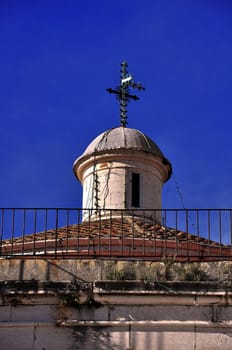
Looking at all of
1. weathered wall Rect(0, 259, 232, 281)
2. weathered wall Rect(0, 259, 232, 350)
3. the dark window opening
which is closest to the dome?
the dark window opening

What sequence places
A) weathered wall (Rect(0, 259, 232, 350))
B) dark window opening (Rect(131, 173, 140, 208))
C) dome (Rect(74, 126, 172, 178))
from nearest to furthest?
weathered wall (Rect(0, 259, 232, 350))
dark window opening (Rect(131, 173, 140, 208))
dome (Rect(74, 126, 172, 178))

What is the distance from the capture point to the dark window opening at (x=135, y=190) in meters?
15.8

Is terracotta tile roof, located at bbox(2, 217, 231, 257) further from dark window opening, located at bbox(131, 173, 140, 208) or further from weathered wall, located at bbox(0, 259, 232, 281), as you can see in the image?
dark window opening, located at bbox(131, 173, 140, 208)

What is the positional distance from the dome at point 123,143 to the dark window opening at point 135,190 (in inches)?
25.2

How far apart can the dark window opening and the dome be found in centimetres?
64

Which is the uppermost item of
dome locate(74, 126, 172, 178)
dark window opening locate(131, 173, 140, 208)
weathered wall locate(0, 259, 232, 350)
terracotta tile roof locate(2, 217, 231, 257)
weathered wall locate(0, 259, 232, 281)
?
dome locate(74, 126, 172, 178)

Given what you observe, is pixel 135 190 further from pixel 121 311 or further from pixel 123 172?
pixel 121 311

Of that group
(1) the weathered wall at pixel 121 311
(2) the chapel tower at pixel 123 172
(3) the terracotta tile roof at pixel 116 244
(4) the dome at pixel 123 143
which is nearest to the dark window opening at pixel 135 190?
(2) the chapel tower at pixel 123 172

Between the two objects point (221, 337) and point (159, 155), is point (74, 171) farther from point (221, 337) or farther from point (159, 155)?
point (221, 337)

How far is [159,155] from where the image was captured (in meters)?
16.3

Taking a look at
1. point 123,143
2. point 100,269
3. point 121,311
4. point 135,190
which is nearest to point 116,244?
point 100,269

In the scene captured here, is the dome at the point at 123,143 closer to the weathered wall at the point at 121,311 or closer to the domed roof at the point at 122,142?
the domed roof at the point at 122,142

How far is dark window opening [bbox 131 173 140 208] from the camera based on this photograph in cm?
1577

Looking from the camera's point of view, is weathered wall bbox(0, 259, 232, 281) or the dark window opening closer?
weathered wall bbox(0, 259, 232, 281)
